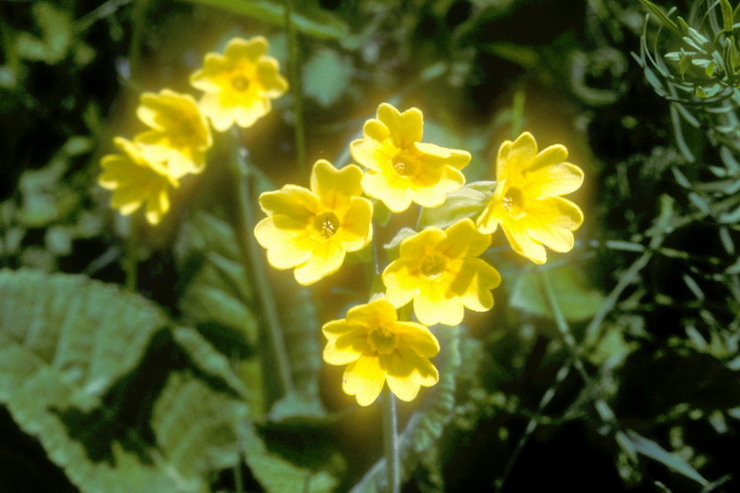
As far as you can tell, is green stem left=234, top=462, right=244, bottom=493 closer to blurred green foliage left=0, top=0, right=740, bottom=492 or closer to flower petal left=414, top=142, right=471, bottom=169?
blurred green foliage left=0, top=0, right=740, bottom=492

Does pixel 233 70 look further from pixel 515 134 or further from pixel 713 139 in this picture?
pixel 713 139

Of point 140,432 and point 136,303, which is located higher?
point 136,303

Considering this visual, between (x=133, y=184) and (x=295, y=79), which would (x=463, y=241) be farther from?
(x=133, y=184)

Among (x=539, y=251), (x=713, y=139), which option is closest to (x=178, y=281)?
(x=539, y=251)

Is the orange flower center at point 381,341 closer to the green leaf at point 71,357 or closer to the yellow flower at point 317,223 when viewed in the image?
the yellow flower at point 317,223

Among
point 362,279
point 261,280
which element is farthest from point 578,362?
point 261,280
